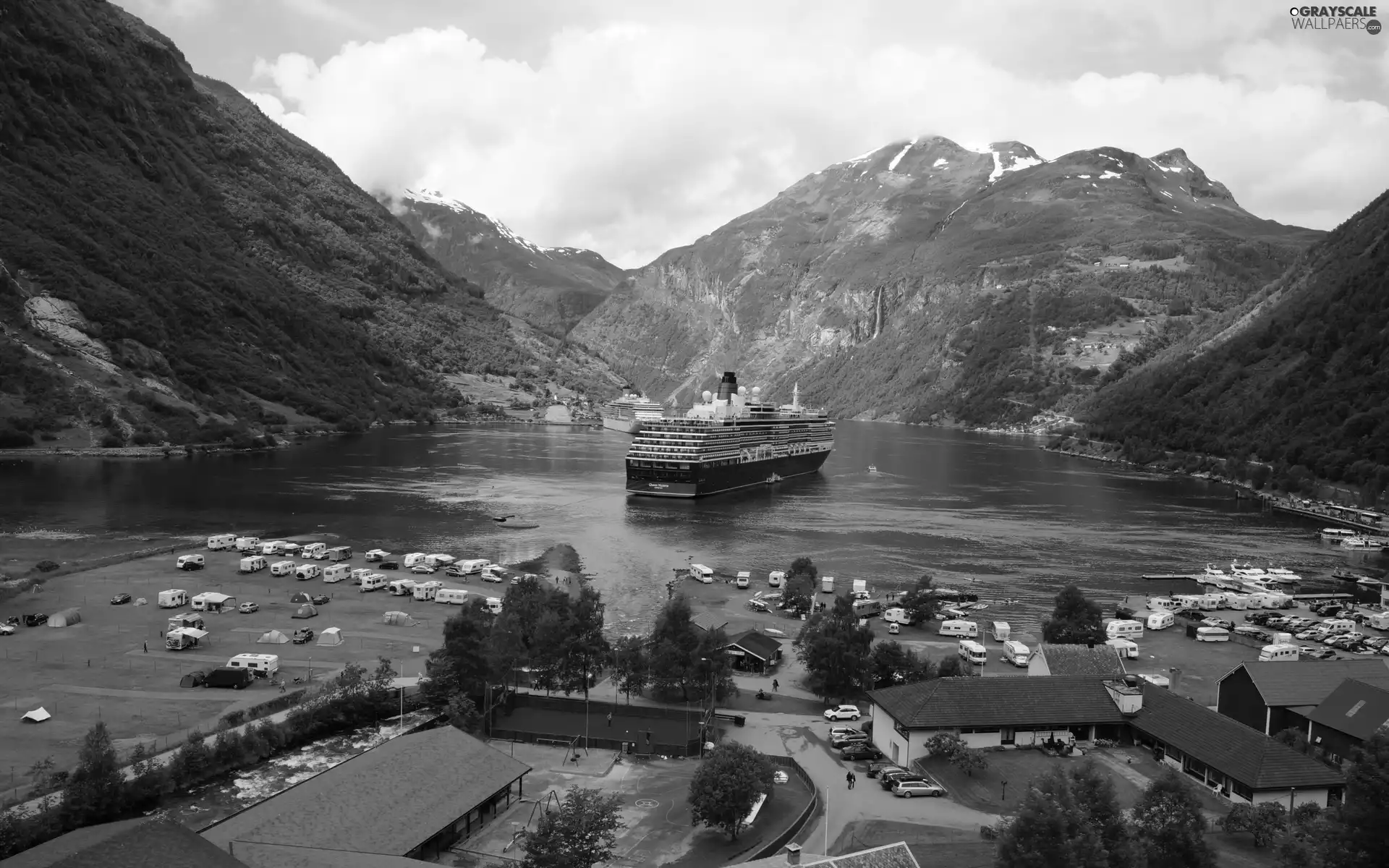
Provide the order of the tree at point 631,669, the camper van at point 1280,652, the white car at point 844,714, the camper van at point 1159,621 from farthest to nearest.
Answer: the camper van at point 1159,621, the camper van at point 1280,652, the tree at point 631,669, the white car at point 844,714

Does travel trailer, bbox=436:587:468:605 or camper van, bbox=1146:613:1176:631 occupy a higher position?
travel trailer, bbox=436:587:468:605

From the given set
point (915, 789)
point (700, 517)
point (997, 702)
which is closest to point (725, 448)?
point (700, 517)

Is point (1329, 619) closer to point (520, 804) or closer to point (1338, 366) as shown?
point (520, 804)

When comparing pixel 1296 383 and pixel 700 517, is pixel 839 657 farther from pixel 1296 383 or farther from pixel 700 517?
pixel 1296 383

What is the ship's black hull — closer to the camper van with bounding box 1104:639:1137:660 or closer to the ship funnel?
the ship funnel

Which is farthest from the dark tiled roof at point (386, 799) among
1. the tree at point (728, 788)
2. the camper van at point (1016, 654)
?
the camper van at point (1016, 654)

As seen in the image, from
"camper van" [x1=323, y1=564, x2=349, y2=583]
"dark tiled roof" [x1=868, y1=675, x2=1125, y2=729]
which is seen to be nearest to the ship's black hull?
"camper van" [x1=323, y1=564, x2=349, y2=583]

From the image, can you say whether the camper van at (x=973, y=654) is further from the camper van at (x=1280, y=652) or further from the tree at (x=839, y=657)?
the camper van at (x=1280, y=652)
